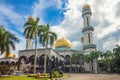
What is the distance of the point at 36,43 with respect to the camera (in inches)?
1748

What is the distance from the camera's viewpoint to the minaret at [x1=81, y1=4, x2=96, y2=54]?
89100mm

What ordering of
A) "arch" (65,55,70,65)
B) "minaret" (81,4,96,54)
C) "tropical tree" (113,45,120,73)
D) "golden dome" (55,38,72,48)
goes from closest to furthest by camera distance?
"tropical tree" (113,45,120,73)
"minaret" (81,4,96,54)
"arch" (65,55,70,65)
"golden dome" (55,38,72,48)

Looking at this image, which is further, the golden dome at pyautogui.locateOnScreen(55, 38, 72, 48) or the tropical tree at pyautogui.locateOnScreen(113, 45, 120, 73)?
the golden dome at pyautogui.locateOnScreen(55, 38, 72, 48)

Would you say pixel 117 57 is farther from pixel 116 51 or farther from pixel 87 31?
pixel 87 31

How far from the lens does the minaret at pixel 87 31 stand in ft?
292

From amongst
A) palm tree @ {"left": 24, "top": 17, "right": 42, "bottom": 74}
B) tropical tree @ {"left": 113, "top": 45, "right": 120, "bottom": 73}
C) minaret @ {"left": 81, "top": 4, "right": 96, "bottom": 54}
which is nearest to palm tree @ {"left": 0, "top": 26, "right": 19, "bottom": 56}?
palm tree @ {"left": 24, "top": 17, "right": 42, "bottom": 74}

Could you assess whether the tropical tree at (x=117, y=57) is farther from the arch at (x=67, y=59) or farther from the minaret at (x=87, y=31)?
the arch at (x=67, y=59)

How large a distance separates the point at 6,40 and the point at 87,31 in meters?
59.9

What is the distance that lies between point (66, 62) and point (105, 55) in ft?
85.4

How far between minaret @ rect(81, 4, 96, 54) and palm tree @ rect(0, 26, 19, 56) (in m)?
55.1

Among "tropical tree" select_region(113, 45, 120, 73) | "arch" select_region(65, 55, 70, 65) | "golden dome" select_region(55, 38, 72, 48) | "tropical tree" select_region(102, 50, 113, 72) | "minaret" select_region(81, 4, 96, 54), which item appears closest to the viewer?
"tropical tree" select_region(113, 45, 120, 73)

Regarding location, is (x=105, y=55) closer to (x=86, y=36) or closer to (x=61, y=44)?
(x=86, y=36)

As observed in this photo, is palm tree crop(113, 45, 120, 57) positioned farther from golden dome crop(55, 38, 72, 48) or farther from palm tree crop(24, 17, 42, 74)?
palm tree crop(24, 17, 42, 74)

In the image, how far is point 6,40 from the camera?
37.9 metres
